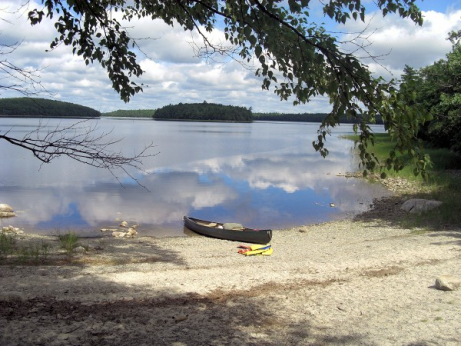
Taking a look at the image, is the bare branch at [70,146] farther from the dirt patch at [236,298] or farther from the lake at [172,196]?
the lake at [172,196]

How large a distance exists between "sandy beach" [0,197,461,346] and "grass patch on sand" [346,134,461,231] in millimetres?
1984

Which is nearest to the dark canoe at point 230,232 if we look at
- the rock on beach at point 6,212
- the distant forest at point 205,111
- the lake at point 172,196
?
the lake at point 172,196

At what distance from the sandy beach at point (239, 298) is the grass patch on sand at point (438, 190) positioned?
1.98 meters

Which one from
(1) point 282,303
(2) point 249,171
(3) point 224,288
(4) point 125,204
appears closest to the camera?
(1) point 282,303

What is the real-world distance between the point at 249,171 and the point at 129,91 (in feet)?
100

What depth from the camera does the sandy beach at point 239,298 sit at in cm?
536

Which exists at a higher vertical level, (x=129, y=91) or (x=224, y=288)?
(x=129, y=91)

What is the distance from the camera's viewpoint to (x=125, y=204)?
71.6 feet

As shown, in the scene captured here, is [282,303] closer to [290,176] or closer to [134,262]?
[134,262]

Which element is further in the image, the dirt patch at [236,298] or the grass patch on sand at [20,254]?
the grass patch on sand at [20,254]

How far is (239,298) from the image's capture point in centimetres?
709

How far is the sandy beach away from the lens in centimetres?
536

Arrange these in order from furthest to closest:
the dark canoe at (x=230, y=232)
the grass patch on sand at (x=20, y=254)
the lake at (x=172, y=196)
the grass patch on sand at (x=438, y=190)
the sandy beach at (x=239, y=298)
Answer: the lake at (x=172, y=196)
the dark canoe at (x=230, y=232)
the grass patch on sand at (x=438, y=190)
the grass patch on sand at (x=20, y=254)
the sandy beach at (x=239, y=298)

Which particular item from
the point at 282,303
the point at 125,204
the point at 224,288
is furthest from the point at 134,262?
the point at 125,204
